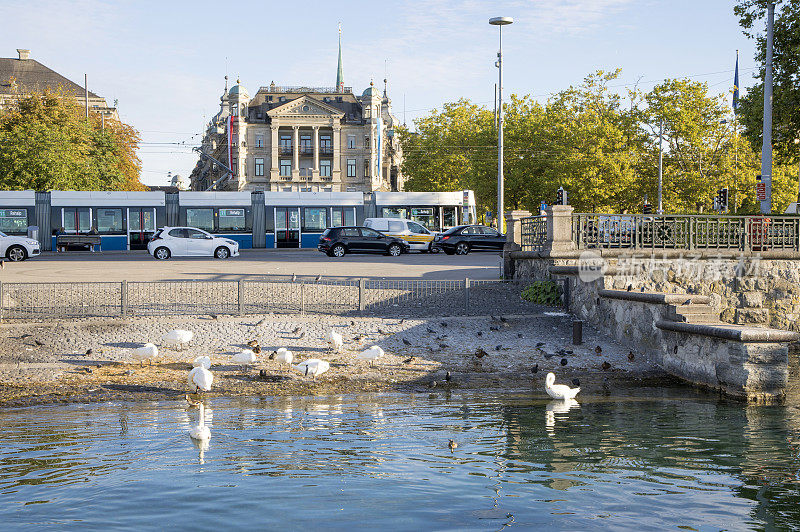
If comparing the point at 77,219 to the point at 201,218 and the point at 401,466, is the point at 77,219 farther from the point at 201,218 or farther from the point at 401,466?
the point at 401,466

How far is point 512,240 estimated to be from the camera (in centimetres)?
2203

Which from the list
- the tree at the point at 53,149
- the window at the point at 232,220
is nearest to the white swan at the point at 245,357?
the window at the point at 232,220

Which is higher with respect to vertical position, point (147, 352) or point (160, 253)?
point (160, 253)

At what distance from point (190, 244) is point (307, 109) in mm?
57015

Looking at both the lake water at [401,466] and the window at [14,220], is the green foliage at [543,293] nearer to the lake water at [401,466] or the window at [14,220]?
the lake water at [401,466]

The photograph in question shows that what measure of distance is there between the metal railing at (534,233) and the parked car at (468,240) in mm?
14854

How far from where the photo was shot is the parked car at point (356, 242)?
34.2 meters

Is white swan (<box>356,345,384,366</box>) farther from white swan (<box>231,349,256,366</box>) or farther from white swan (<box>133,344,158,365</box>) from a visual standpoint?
white swan (<box>133,344,158,365</box>)

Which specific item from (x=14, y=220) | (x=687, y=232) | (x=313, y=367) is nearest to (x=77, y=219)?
(x=14, y=220)

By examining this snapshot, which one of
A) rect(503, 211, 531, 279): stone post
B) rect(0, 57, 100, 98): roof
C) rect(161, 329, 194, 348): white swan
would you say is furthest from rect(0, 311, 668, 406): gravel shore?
rect(0, 57, 100, 98): roof

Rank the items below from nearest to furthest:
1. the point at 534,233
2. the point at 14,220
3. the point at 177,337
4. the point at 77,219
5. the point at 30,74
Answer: the point at 177,337, the point at 534,233, the point at 14,220, the point at 77,219, the point at 30,74

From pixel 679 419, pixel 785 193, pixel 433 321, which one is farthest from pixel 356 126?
pixel 679 419

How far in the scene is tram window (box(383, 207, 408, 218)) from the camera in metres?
42.7

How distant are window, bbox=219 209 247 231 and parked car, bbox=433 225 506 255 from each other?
10.8 m
